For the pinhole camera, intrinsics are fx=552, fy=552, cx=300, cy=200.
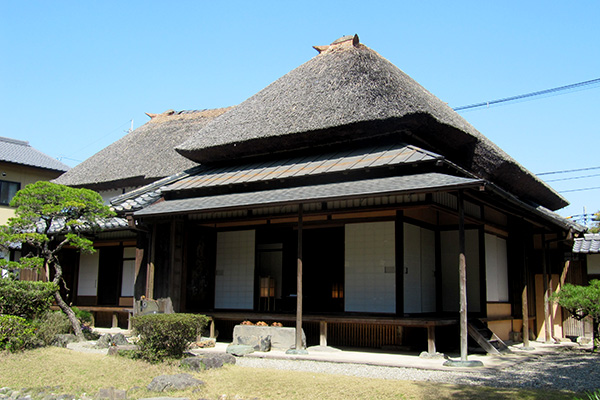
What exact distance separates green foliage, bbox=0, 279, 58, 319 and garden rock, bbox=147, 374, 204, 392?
4234mm

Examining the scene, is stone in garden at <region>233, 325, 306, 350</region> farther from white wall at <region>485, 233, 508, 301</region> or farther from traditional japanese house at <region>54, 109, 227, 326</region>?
traditional japanese house at <region>54, 109, 227, 326</region>

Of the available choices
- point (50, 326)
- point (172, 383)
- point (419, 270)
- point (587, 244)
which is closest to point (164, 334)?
point (172, 383)

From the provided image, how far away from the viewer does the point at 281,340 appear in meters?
10.7

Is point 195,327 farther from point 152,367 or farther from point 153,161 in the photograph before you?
point 153,161

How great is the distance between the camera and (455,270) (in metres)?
11.8

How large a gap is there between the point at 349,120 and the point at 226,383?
6.08 meters

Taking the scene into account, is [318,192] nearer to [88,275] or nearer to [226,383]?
[226,383]

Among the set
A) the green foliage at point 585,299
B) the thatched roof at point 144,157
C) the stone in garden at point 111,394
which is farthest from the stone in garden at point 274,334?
the thatched roof at point 144,157

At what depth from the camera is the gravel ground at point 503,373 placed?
7031mm

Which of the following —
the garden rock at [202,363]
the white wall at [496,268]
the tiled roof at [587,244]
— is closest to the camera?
the garden rock at [202,363]

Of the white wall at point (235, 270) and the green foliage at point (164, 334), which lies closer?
the green foliage at point (164, 334)

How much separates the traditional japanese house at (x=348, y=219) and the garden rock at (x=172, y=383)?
3.32 meters

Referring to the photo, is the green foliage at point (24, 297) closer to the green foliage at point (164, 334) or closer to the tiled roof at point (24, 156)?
the green foliage at point (164, 334)

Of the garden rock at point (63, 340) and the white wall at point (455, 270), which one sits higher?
the white wall at point (455, 270)
